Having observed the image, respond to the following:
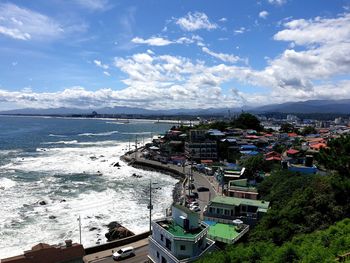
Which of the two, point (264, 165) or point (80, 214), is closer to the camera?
point (80, 214)

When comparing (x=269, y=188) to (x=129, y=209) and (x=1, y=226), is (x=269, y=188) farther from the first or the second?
(x=1, y=226)

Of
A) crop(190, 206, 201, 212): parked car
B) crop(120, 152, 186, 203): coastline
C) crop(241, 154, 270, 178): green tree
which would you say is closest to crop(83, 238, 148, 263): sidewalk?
crop(190, 206, 201, 212): parked car

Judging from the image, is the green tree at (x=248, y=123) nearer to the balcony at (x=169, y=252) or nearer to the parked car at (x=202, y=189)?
the parked car at (x=202, y=189)

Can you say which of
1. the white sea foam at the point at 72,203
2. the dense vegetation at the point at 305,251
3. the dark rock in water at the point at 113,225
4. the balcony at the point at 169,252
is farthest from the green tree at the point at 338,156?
the dark rock in water at the point at 113,225

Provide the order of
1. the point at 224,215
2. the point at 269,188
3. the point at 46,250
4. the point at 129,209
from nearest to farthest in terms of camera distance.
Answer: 1. the point at 46,250
2. the point at 224,215
3. the point at 269,188
4. the point at 129,209

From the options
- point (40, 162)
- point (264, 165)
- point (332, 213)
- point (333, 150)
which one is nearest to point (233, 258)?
point (332, 213)

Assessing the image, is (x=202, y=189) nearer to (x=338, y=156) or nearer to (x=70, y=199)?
(x=70, y=199)

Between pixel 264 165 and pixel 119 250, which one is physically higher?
pixel 264 165
